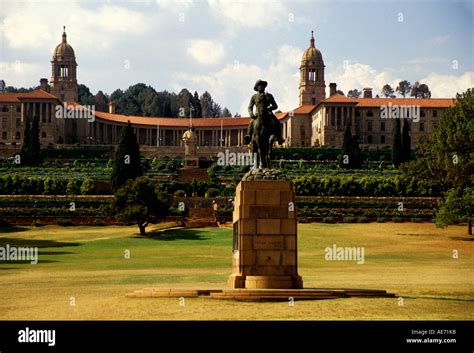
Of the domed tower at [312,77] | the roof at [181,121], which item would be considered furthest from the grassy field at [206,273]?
the domed tower at [312,77]

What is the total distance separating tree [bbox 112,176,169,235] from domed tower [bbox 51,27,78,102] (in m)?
88.2

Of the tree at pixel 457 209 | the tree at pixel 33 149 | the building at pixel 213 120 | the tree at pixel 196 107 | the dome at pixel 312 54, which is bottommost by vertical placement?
the tree at pixel 457 209

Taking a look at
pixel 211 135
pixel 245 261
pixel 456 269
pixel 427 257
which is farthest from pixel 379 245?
pixel 211 135

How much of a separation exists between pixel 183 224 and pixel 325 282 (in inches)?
1323

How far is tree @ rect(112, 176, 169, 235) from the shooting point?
57.9 m

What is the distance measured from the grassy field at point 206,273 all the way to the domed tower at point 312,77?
275 ft

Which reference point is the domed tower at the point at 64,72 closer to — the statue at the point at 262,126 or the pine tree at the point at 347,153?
the pine tree at the point at 347,153

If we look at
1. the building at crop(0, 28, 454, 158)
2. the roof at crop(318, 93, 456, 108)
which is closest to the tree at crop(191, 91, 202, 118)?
the building at crop(0, 28, 454, 158)

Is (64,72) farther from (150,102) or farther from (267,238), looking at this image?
(267,238)

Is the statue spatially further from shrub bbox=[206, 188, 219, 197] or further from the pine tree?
the pine tree

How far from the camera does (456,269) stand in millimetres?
37562

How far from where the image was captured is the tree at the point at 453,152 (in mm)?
56781

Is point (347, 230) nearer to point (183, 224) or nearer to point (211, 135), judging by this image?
point (183, 224)

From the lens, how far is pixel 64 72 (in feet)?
477
